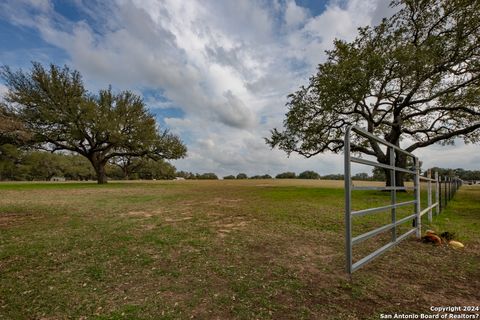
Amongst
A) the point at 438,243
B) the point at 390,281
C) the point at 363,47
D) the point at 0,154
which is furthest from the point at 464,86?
the point at 0,154

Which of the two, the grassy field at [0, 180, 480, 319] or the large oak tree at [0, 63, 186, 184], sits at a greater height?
the large oak tree at [0, 63, 186, 184]

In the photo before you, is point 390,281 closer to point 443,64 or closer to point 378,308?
point 378,308

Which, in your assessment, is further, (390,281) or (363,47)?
(363,47)

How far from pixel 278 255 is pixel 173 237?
2.24 metres

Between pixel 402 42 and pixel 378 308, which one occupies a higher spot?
pixel 402 42

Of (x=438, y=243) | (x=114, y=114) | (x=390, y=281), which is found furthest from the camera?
(x=114, y=114)

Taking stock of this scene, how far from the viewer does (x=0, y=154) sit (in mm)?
18047

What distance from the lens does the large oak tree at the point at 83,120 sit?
23.6 m

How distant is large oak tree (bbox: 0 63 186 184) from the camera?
929 inches

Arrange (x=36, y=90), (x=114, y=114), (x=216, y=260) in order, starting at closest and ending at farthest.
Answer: (x=216, y=260), (x=36, y=90), (x=114, y=114)

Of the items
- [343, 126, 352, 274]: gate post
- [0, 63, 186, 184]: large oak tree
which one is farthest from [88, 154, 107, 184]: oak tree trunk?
[343, 126, 352, 274]: gate post

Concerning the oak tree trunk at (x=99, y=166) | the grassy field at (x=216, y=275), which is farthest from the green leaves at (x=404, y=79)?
the oak tree trunk at (x=99, y=166)

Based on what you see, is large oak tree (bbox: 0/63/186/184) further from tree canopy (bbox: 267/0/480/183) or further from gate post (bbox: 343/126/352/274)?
gate post (bbox: 343/126/352/274)

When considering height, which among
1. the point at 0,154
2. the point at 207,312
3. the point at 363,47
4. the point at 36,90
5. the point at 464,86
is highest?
the point at 363,47
